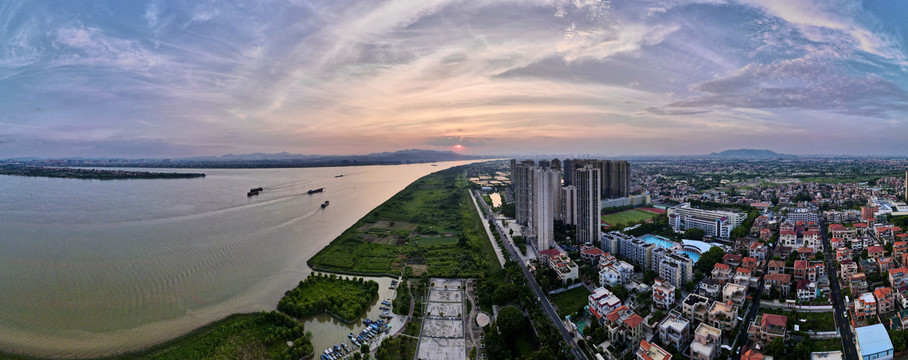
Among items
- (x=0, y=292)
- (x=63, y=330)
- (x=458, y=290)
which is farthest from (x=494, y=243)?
(x=0, y=292)

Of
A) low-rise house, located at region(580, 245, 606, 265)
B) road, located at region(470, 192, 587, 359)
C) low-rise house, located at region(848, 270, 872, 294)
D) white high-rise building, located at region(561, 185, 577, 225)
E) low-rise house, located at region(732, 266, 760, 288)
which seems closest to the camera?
road, located at region(470, 192, 587, 359)

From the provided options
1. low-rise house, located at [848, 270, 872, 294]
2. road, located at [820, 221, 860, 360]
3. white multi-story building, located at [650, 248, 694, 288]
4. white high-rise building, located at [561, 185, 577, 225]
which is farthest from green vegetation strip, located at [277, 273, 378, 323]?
low-rise house, located at [848, 270, 872, 294]

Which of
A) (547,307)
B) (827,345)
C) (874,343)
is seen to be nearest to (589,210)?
(547,307)

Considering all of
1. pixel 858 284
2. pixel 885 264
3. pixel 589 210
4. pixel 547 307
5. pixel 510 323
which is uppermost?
pixel 589 210

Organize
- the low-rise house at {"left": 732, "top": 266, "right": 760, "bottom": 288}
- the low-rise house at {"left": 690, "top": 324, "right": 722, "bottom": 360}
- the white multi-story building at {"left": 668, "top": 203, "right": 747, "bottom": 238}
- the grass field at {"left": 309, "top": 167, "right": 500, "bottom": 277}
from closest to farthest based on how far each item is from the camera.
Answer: the low-rise house at {"left": 690, "top": 324, "right": 722, "bottom": 360} → the low-rise house at {"left": 732, "top": 266, "right": 760, "bottom": 288} → the grass field at {"left": 309, "top": 167, "right": 500, "bottom": 277} → the white multi-story building at {"left": 668, "top": 203, "right": 747, "bottom": 238}

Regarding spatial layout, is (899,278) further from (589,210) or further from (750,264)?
(589,210)

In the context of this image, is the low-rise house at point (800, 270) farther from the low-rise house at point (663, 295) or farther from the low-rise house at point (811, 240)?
the low-rise house at point (663, 295)

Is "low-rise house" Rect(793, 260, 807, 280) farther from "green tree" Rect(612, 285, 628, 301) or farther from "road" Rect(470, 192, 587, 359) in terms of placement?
"road" Rect(470, 192, 587, 359)

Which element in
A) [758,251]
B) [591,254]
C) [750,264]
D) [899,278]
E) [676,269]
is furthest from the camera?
[591,254]
